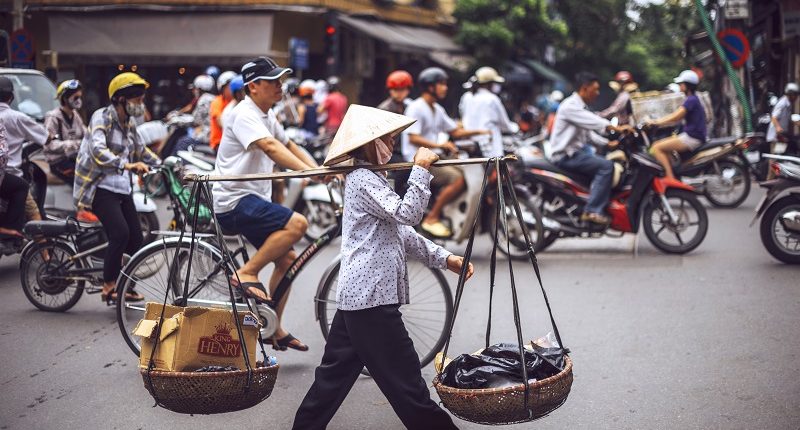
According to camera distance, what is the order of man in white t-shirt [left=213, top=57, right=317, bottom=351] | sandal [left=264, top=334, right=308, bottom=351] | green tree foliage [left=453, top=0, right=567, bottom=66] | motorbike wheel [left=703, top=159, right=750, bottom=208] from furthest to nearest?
green tree foliage [left=453, top=0, right=567, bottom=66], motorbike wheel [left=703, top=159, right=750, bottom=208], sandal [left=264, top=334, right=308, bottom=351], man in white t-shirt [left=213, top=57, right=317, bottom=351]

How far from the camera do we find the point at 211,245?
223 inches

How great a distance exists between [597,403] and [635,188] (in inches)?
185

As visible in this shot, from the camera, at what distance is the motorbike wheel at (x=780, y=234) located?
8.42m

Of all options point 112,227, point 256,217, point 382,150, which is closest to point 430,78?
point 112,227

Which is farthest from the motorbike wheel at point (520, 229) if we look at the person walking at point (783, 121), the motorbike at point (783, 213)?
the person walking at point (783, 121)

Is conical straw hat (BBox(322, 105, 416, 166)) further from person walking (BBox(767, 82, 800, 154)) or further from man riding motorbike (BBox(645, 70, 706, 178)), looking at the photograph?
person walking (BBox(767, 82, 800, 154))

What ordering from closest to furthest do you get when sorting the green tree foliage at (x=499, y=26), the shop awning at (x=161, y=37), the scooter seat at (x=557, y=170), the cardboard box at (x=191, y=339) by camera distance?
the cardboard box at (x=191, y=339) < the scooter seat at (x=557, y=170) < the shop awning at (x=161, y=37) < the green tree foliage at (x=499, y=26)

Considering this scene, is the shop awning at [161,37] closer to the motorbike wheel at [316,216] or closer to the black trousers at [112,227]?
the motorbike wheel at [316,216]

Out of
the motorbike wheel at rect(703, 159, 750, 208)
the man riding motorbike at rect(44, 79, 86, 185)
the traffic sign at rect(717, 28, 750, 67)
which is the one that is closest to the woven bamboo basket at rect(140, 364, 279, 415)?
the man riding motorbike at rect(44, 79, 86, 185)

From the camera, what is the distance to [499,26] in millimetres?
28203

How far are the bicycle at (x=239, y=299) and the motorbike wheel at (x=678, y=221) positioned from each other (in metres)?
4.08

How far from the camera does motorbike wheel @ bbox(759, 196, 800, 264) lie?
8.42m

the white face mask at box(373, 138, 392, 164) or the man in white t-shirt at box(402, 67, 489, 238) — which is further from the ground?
the white face mask at box(373, 138, 392, 164)

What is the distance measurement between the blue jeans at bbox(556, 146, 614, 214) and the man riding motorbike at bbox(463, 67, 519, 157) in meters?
1.01
